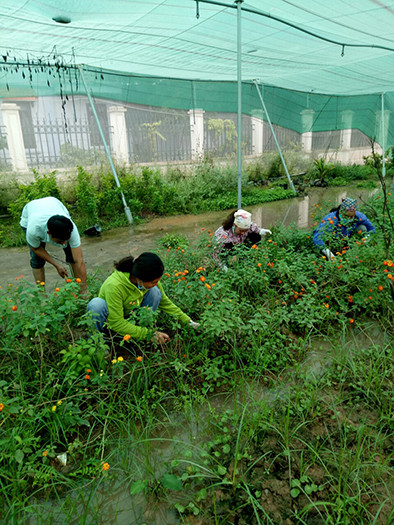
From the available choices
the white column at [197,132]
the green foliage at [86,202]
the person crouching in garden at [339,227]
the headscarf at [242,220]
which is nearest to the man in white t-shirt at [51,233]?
the headscarf at [242,220]

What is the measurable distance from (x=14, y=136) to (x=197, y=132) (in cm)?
465

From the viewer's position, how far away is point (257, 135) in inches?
459

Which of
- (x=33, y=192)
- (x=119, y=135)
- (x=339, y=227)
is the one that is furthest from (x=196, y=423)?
(x=119, y=135)

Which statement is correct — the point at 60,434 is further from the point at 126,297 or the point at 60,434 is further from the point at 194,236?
the point at 194,236

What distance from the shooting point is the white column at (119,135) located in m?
8.56

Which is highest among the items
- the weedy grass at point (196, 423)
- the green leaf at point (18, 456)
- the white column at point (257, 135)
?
the white column at point (257, 135)

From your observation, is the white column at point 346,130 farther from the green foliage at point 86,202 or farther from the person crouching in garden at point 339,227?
the person crouching in garden at point 339,227

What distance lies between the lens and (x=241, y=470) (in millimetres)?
1848

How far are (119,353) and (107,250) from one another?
324 centimetres

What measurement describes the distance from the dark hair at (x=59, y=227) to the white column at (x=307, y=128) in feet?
37.9

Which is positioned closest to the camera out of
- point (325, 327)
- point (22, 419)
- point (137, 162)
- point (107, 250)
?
point (22, 419)

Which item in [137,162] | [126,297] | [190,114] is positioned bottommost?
[126,297]

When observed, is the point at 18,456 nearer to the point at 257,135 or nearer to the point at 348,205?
the point at 348,205

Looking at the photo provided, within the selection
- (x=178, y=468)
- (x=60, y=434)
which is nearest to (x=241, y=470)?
(x=178, y=468)
